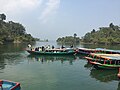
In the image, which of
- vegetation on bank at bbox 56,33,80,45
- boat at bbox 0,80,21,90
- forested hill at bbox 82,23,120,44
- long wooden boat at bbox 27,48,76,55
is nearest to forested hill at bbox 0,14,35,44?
vegetation on bank at bbox 56,33,80,45

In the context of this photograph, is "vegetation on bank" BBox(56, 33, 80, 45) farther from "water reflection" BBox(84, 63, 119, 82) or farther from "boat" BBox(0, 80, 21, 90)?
"boat" BBox(0, 80, 21, 90)

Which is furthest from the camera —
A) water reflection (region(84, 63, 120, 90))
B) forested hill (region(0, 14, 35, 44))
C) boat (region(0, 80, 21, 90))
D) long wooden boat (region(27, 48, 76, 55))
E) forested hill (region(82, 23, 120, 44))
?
forested hill (region(0, 14, 35, 44))

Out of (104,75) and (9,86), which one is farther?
(104,75)

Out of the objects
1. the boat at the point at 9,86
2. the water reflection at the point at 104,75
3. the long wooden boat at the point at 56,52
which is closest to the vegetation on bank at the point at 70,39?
the long wooden boat at the point at 56,52

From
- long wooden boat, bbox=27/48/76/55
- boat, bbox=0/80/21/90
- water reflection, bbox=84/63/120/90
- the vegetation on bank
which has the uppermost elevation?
the vegetation on bank

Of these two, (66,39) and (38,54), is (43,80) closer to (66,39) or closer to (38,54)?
(38,54)

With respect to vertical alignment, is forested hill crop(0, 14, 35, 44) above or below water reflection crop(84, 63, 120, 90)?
above

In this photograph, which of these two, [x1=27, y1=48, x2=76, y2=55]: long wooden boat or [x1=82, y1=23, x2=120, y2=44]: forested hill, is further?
[x1=82, y1=23, x2=120, y2=44]: forested hill

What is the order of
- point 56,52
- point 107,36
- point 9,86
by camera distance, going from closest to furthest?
point 9,86 → point 56,52 → point 107,36

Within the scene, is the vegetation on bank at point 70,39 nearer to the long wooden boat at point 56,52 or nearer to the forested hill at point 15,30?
the forested hill at point 15,30

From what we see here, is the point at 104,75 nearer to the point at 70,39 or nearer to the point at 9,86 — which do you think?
the point at 9,86

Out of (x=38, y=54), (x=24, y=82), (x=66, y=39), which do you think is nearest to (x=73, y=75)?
(x=24, y=82)

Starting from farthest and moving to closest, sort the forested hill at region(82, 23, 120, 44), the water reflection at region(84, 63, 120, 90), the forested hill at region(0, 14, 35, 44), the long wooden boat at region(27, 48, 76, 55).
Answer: the forested hill at region(0, 14, 35, 44) < the forested hill at region(82, 23, 120, 44) < the long wooden boat at region(27, 48, 76, 55) < the water reflection at region(84, 63, 120, 90)

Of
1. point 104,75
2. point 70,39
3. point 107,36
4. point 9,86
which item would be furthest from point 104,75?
point 70,39
